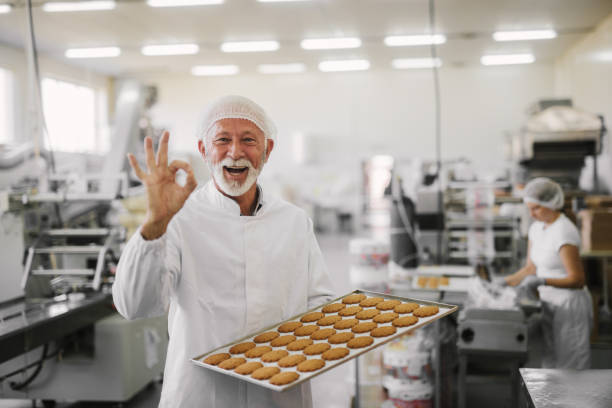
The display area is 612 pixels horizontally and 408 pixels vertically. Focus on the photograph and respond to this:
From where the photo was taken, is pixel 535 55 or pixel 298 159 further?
pixel 298 159

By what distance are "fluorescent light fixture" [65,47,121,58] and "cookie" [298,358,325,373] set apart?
886cm

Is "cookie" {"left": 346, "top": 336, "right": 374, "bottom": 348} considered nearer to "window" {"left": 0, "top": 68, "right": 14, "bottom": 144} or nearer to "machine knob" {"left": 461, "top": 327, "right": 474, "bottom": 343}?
"machine knob" {"left": 461, "top": 327, "right": 474, "bottom": 343}

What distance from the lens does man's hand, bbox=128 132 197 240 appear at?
125 centimetres

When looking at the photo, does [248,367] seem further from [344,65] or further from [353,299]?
[344,65]

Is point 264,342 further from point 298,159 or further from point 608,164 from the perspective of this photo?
point 298,159

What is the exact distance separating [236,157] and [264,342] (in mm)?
578

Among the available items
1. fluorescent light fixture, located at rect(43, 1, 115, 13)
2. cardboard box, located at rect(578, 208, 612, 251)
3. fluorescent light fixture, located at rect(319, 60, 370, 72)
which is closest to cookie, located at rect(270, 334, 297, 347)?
cardboard box, located at rect(578, 208, 612, 251)

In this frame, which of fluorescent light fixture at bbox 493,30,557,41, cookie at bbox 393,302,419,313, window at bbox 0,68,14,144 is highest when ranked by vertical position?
fluorescent light fixture at bbox 493,30,557,41

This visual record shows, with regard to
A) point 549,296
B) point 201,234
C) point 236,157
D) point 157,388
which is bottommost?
point 157,388

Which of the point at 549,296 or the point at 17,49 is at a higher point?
the point at 17,49

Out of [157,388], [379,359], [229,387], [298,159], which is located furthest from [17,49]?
[229,387]

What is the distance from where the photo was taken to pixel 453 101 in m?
11.0

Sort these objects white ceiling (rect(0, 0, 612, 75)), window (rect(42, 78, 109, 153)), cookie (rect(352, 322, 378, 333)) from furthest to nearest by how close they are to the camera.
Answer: window (rect(42, 78, 109, 153)) < white ceiling (rect(0, 0, 612, 75)) < cookie (rect(352, 322, 378, 333))

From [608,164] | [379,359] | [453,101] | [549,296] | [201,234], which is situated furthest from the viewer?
[453,101]
